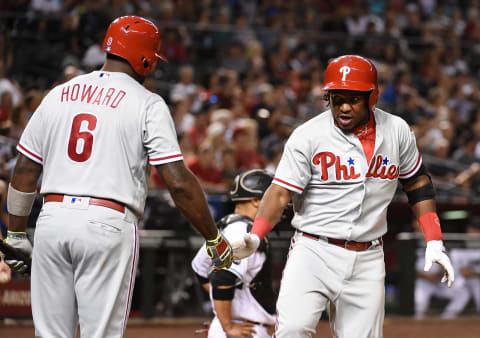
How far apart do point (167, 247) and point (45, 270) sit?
5.28m

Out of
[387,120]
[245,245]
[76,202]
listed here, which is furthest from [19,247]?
[387,120]

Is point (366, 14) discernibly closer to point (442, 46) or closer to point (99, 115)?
point (442, 46)

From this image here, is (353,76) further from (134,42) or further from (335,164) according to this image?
(134,42)

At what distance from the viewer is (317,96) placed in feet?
42.3

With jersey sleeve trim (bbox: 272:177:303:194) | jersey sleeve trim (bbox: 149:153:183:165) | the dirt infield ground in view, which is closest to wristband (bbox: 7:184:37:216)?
jersey sleeve trim (bbox: 149:153:183:165)

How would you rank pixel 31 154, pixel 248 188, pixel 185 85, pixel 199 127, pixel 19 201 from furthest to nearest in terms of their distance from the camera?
pixel 185 85
pixel 199 127
pixel 248 188
pixel 19 201
pixel 31 154

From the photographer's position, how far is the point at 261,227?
431cm

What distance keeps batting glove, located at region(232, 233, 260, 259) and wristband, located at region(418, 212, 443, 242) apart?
104 centimetres

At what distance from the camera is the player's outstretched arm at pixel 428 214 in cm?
451

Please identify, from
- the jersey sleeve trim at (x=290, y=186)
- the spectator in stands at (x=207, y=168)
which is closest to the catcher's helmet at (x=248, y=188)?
the jersey sleeve trim at (x=290, y=186)

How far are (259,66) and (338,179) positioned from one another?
30.2 feet

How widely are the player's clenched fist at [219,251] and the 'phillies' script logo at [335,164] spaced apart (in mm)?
736

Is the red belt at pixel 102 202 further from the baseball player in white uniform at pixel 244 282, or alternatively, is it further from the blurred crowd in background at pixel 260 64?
the blurred crowd in background at pixel 260 64

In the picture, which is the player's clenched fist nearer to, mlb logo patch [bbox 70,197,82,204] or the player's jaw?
mlb logo patch [bbox 70,197,82,204]
